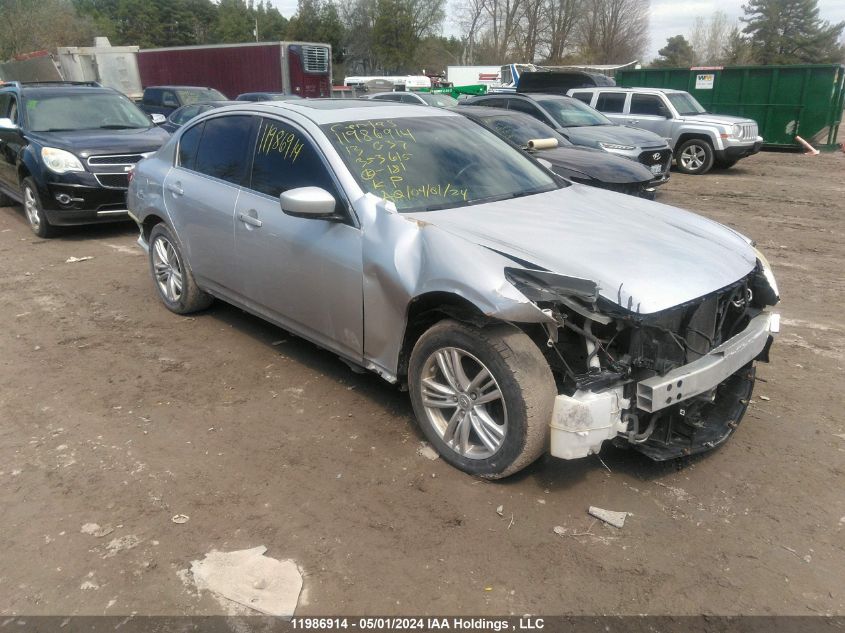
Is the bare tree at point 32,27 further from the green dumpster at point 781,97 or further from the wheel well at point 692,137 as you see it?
the wheel well at point 692,137

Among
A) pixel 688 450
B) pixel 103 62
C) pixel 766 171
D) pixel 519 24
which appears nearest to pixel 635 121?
pixel 766 171

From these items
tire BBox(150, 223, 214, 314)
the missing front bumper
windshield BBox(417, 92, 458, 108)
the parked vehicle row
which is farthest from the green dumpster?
tire BBox(150, 223, 214, 314)

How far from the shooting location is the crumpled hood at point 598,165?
8227 millimetres

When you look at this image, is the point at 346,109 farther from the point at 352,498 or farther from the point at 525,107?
the point at 525,107

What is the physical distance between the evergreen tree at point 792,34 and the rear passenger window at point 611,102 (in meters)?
53.4

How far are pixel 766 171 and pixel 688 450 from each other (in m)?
14.1

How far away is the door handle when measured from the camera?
4.25 m

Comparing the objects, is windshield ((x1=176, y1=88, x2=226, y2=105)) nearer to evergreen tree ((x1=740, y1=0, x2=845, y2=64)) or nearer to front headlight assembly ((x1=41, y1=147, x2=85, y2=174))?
front headlight assembly ((x1=41, y1=147, x2=85, y2=174))

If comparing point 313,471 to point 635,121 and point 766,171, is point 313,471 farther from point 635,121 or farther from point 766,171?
point 766,171

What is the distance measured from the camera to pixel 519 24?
5938 centimetres

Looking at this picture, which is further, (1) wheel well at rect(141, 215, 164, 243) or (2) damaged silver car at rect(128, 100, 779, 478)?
(1) wheel well at rect(141, 215, 164, 243)

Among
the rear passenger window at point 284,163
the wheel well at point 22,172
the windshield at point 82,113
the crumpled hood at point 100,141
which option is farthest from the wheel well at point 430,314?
the windshield at point 82,113

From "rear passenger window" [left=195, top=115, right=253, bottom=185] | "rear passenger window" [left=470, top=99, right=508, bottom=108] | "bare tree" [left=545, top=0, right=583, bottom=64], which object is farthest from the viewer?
"bare tree" [left=545, top=0, right=583, bottom=64]

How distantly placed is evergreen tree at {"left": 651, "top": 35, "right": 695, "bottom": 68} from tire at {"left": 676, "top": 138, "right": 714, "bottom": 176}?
64.5m
